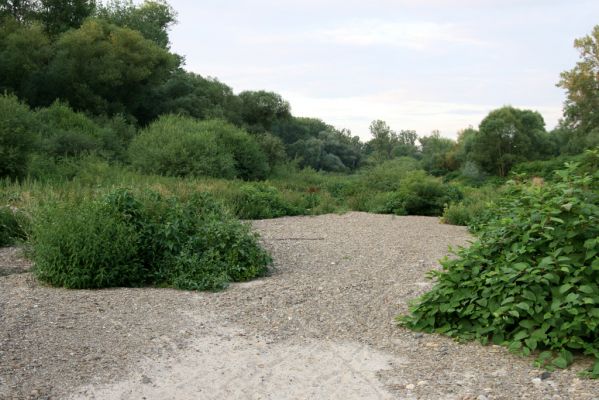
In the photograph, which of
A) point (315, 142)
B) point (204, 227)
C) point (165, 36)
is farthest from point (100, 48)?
point (204, 227)

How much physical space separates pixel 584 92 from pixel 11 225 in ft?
89.5

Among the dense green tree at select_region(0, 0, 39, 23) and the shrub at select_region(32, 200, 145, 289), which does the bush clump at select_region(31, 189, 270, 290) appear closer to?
the shrub at select_region(32, 200, 145, 289)

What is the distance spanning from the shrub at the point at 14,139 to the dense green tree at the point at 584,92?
23.7m

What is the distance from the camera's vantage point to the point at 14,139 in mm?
15562

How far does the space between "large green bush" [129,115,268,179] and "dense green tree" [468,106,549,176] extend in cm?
1416

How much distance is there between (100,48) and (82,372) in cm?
2581

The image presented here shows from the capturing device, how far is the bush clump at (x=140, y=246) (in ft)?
20.3

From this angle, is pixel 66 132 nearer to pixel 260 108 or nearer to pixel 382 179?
pixel 382 179

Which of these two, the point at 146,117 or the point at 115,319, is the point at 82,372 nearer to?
the point at 115,319

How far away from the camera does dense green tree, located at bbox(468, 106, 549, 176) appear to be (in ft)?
104

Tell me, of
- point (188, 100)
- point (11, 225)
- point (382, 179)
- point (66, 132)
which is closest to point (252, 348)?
point (11, 225)

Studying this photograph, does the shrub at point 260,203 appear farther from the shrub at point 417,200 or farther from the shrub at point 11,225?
the shrub at point 11,225

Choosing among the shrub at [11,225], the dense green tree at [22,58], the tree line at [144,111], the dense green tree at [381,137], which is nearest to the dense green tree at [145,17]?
the tree line at [144,111]

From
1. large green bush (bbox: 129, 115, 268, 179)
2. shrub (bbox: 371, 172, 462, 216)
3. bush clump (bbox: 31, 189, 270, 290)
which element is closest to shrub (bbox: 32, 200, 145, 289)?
bush clump (bbox: 31, 189, 270, 290)
